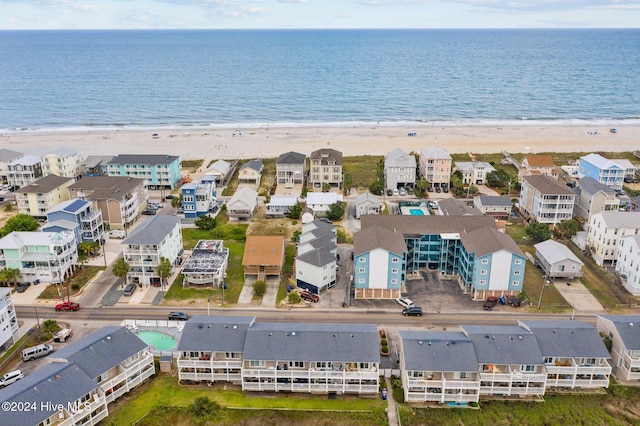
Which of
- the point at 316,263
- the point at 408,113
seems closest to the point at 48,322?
the point at 316,263

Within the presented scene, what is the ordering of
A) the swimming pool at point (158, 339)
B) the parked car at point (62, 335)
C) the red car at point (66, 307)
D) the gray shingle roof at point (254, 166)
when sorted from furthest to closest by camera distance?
the gray shingle roof at point (254, 166) → the red car at point (66, 307) → the parked car at point (62, 335) → the swimming pool at point (158, 339)

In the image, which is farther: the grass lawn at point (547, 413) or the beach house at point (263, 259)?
the beach house at point (263, 259)

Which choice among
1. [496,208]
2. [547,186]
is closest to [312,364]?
[496,208]

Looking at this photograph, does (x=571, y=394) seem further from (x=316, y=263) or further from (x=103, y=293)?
(x=103, y=293)

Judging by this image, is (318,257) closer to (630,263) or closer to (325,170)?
(630,263)

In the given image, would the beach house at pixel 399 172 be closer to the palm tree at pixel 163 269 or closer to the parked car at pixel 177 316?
the palm tree at pixel 163 269

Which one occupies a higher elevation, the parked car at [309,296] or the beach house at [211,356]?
the beach house at [211,356]

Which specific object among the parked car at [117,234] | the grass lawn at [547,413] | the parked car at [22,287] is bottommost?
the grass lawn at [547,413]

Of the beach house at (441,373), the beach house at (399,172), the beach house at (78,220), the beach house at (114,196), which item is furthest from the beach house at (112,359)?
the beach house at (399,172)
